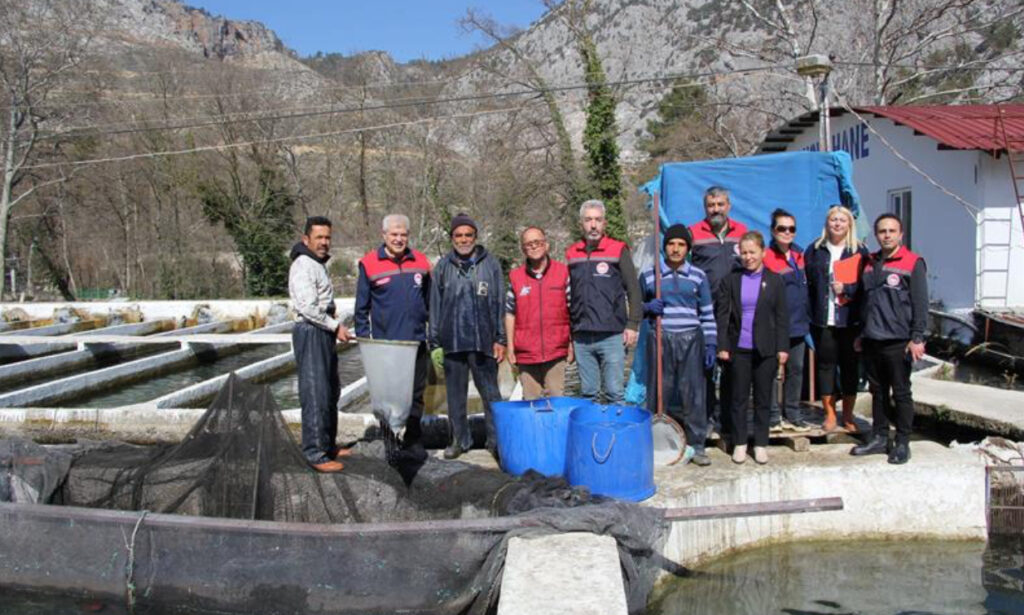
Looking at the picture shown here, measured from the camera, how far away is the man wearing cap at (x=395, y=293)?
521 cm

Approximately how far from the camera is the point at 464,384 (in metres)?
5.43

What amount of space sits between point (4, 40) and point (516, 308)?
2607cm

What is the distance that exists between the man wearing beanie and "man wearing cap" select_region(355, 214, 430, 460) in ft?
5.10

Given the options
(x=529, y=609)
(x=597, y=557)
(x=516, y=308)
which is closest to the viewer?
(x=529, y=609)

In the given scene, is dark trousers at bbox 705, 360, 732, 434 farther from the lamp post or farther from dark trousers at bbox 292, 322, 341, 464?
the lamp post

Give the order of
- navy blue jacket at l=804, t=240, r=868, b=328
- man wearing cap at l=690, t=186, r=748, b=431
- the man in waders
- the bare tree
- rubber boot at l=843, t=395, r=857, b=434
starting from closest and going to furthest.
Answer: the man in waders → navy blue jacket at l=804, t=240, r=868, b=328 → man wearing cap at l=690, t=186, r=748, b=431 → rubber boot at l=843, t=395, r=857, b=434 → the bare tree

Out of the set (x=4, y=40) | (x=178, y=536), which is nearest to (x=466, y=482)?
(x=178, y=536)

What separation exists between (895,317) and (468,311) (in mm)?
2801

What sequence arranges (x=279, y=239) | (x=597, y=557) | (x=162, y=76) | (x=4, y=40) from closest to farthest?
(x=597, y=557) → (x=4, y=40) → (x=279, y=239) → (x=162, y=76)

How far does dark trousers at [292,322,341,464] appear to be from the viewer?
498 centimetres

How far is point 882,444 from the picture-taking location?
5410 millimetres

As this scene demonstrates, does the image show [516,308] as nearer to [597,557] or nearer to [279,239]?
[597,557]

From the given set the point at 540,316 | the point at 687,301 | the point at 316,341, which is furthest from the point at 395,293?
the point at 687,301

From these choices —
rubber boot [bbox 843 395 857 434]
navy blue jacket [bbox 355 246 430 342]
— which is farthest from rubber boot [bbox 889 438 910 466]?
navy blue jacket [bbox 355 246 430 342]
